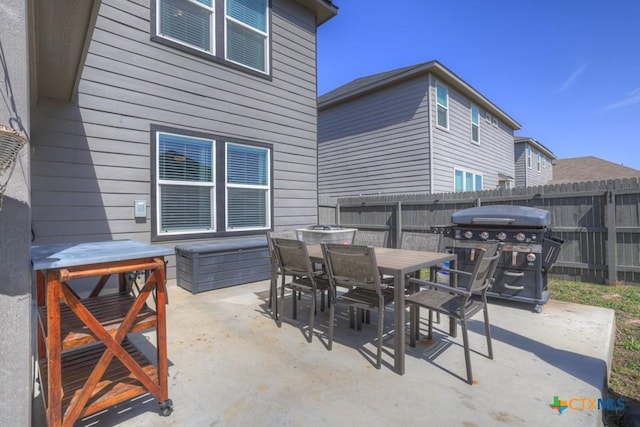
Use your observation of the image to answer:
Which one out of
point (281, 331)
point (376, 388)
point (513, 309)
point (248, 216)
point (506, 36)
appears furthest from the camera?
point (506, 36)

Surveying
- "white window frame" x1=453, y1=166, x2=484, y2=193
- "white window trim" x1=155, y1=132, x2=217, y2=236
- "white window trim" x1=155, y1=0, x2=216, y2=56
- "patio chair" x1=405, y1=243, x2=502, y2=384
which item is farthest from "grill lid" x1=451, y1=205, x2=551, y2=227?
"white window frame" x1=453, y1=166, x2=484, y2=193

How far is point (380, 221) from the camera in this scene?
8500mm

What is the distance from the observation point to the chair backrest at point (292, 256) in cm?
298

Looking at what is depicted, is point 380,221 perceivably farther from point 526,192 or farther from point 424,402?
point 424,402

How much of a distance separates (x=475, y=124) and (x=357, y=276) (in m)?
10.9

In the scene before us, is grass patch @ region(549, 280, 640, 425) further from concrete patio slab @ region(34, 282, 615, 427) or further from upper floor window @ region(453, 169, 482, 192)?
upper floor window @ region(453, 169, 482, 192)

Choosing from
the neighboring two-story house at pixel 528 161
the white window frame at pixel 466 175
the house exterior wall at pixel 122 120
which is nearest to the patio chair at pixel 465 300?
the house exterior wall at pixel 122 120

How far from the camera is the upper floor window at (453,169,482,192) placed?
33.6 feet

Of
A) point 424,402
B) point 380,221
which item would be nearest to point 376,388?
point 424,402

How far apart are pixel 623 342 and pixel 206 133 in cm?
583

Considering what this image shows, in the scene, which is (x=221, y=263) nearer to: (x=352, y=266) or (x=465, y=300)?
(x=352, y=266)

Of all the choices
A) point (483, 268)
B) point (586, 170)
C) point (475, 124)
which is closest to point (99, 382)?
point (483, 268)

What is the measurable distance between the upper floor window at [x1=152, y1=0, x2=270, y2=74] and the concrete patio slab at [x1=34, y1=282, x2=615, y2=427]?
164 inches

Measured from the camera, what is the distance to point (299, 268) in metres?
3.13
